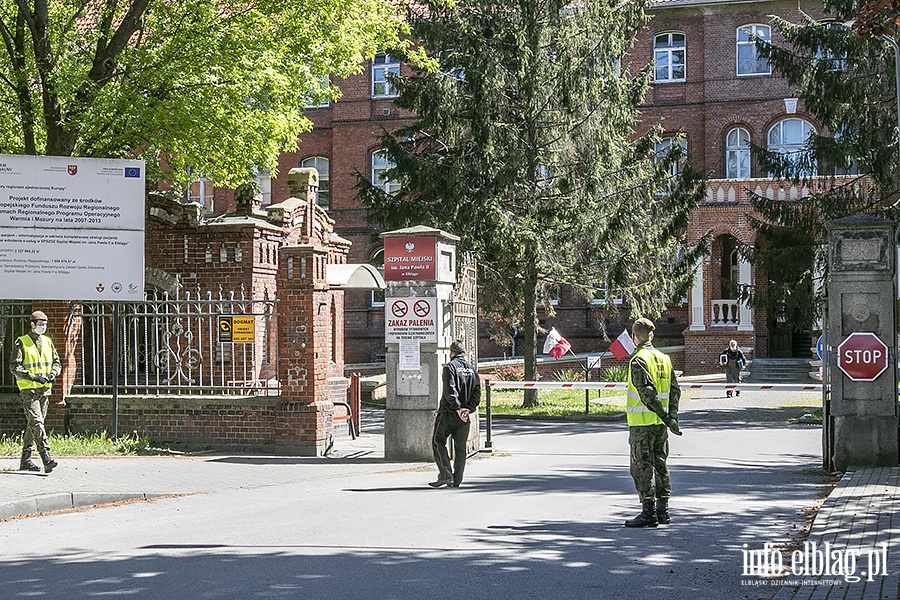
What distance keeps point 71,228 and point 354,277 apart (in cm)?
740

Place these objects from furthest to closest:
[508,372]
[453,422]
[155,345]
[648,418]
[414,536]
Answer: [508,372] → [155,345] → [453,422] → [648,418] → [414,536]

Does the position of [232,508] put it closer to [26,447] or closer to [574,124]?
[26,447]

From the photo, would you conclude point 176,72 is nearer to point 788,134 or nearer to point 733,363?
point 733,363

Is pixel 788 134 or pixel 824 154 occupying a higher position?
pixel 788 134

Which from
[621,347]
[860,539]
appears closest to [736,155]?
[621,347]

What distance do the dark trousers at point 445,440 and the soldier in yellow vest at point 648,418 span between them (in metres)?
3.28

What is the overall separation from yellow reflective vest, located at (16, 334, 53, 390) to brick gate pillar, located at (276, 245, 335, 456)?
3613 millimetres

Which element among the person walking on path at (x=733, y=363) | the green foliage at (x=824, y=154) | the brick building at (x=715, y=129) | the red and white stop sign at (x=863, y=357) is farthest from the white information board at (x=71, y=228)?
the brick building at (x=715, y=129)

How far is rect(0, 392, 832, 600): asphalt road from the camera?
23.2ft

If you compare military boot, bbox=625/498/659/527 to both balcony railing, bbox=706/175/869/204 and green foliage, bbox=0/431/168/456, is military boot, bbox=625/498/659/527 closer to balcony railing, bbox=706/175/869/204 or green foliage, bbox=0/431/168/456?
green foliage, bbox=0/431/168/456

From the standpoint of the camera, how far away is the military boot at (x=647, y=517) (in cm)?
933

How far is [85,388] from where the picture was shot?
17391 mm

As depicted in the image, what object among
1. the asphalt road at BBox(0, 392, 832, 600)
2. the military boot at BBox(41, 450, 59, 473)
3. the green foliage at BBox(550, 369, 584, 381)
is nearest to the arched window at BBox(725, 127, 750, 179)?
the green foliage at BBox(550, 369, 584, 381)

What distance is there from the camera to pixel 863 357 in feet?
43.4
